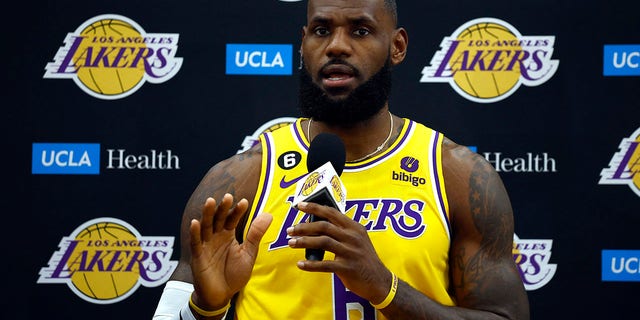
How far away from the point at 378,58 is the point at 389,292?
61cm

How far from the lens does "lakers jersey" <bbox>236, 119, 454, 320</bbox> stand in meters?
1.60

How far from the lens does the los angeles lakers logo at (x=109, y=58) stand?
9.24 feet

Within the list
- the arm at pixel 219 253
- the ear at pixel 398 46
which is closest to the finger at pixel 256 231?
the arm at pixel 219 253

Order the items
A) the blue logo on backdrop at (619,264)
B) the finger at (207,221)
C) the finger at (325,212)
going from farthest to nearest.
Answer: the blue logo on backdrop at (619,264)
the finger at (207,221)
the finger at (325,212)

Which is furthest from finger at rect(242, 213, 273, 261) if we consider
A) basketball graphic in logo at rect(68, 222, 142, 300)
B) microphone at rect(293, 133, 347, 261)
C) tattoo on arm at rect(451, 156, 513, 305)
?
basketball graphic in logo at rect(68, 222, 142, 300)

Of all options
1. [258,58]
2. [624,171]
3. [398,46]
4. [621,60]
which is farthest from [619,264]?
[258,58]

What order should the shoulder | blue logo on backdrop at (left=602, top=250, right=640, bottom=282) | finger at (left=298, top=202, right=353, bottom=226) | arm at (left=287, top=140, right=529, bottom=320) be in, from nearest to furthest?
finger at (left=298, top=202, right=353, bottom=226)
arm at (left=287, top=140, right=529, bottom=320)
the shoulder
blue logo on backdrop at (left=602, top=250, right=640, bottom=282)

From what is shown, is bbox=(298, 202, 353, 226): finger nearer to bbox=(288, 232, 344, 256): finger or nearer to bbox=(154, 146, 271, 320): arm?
bbox=(288, 232, 344, 256): finger

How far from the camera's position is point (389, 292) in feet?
4.71

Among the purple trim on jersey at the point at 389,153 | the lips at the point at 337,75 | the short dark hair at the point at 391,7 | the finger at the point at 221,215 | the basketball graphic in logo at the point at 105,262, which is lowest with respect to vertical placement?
the basketball graphic in logo at the point at 105,262

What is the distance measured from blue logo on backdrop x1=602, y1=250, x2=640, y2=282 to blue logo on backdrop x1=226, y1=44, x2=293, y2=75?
1.45 m

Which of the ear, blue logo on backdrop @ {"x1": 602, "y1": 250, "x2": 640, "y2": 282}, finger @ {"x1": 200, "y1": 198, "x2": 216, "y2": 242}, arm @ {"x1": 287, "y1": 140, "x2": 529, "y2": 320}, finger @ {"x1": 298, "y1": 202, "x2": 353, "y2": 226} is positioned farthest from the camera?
blue logo on backdrop @ {"x1": 602, "y1": 250, "x2": 640, "y2": 282}

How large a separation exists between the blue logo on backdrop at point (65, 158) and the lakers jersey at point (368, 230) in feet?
4.24

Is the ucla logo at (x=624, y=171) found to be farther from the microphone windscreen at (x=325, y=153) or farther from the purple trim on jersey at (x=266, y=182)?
the microphone windscreen at (x=325, y=153)
